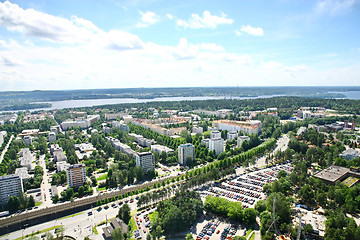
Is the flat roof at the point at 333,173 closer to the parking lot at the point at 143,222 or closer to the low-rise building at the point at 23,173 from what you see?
the parking lot at the point at 143,222

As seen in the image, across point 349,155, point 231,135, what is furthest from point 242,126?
point 349,155

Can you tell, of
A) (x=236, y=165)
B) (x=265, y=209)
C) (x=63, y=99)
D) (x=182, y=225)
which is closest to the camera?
(x=182, y=225)

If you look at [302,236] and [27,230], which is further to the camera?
[27,230]

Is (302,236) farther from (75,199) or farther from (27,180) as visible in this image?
(27,180)

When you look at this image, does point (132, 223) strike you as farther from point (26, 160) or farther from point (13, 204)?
point (26, 160)

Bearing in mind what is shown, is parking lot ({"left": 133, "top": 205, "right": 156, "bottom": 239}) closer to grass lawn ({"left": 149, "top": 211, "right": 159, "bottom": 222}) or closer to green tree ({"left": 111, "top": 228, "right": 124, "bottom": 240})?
grass lawn ({"left": 149, "top": 211, "right": 159, "bottom": 222})

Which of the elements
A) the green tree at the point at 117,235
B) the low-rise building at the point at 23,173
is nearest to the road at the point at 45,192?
the low-rise building at the point at 23,173

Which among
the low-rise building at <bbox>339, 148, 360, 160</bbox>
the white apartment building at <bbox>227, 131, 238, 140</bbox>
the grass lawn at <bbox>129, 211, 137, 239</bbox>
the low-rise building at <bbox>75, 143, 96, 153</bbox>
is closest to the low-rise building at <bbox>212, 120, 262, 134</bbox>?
the white apartment building at <bbox>227, 131, 238, 140</bbox>

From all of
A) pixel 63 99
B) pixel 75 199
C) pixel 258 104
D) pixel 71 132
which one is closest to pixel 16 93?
pixel 63 99
